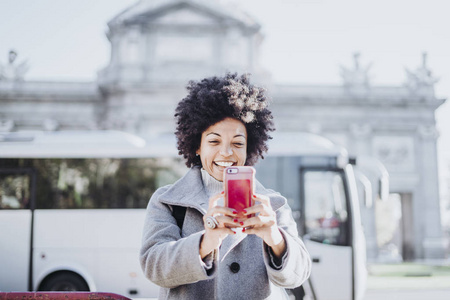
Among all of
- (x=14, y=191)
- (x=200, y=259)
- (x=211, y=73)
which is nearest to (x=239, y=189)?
(x=200, y=259)

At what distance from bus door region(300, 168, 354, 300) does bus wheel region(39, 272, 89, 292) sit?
4.06m

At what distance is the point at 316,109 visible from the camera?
25.9 metres

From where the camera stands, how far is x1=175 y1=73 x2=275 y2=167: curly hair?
1967mm

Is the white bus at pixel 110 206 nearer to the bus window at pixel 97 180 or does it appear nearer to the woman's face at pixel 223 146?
the bus window at pixel 97 180

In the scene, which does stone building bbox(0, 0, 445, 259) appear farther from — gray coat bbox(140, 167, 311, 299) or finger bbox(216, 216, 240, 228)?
finger bbox(216, 216, 240, 228)

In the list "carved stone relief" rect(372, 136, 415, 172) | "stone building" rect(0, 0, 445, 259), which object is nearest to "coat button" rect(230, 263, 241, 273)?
"stone building" rect(0, 0, 445, 259)

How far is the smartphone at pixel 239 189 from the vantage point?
1.49m

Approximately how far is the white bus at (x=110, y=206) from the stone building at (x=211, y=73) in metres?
14.9

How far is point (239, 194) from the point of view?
1.50m

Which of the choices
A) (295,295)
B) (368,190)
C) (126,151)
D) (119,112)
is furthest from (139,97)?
(295,295)

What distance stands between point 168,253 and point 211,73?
75.9 feet

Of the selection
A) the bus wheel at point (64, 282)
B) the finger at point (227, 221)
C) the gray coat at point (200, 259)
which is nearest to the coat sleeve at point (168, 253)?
the gray coat at point (200, 259)

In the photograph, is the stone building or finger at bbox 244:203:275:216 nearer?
finger at bbox 244:203:275:216

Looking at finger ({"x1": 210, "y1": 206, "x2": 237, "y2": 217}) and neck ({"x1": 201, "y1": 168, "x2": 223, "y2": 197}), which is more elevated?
neck ({"x1": 201, "y1": 168, "x2": 223, "y2": 197})
